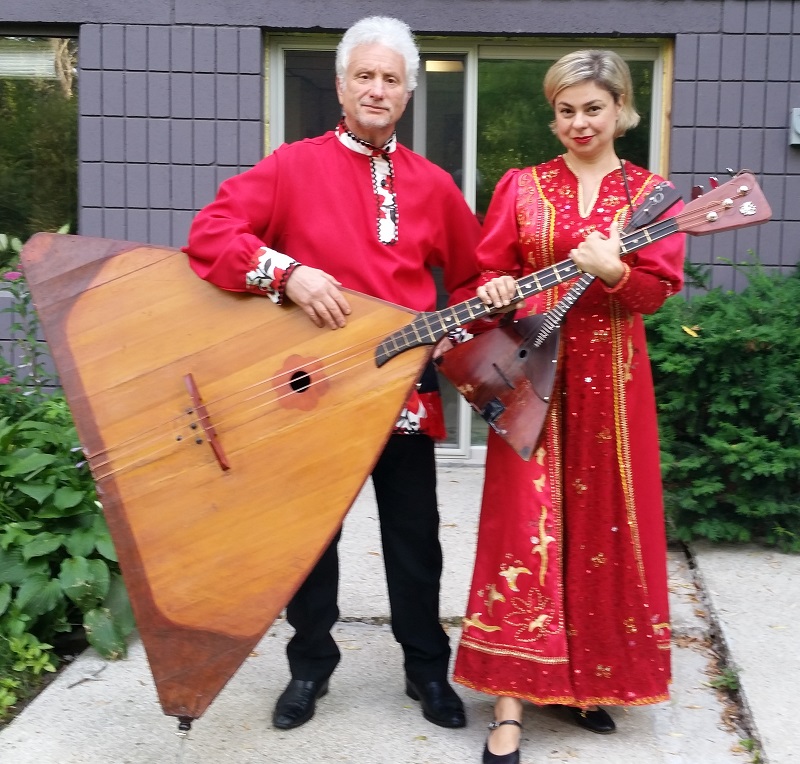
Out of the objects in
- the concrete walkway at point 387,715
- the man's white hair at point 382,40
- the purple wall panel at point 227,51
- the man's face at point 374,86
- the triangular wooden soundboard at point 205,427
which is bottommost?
the concrete walkway at point 387,715

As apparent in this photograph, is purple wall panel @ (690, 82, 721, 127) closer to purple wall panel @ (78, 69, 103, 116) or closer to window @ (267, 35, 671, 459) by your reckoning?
window @ (267, 35, 671, 459)

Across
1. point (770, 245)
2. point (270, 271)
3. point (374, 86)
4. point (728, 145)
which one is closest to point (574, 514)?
point (270, 271)

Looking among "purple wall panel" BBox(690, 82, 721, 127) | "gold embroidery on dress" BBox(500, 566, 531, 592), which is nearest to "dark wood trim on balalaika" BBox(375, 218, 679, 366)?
"gold embroidery on dress" BBox(500, 566, 531, 592)

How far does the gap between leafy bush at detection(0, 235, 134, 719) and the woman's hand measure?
6.01ft

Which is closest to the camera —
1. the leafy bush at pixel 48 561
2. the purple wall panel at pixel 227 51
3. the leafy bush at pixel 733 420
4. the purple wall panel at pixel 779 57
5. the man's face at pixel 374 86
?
the man's face at pixel 374 86

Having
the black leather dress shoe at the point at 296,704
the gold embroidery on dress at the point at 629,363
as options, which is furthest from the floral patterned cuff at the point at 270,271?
the black leather dress shoe at the point at 296,704

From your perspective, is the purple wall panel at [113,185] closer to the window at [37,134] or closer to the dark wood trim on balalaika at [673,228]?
the window at [37,134]

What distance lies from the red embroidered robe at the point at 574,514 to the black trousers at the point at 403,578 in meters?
0.21

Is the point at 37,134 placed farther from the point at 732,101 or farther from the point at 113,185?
the point at 732,101

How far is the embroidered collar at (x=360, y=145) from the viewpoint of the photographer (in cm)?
258

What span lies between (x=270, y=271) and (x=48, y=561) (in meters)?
1.56

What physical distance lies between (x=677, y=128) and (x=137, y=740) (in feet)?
12.5

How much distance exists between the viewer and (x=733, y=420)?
159 inches

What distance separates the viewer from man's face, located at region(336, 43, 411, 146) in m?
2.47
